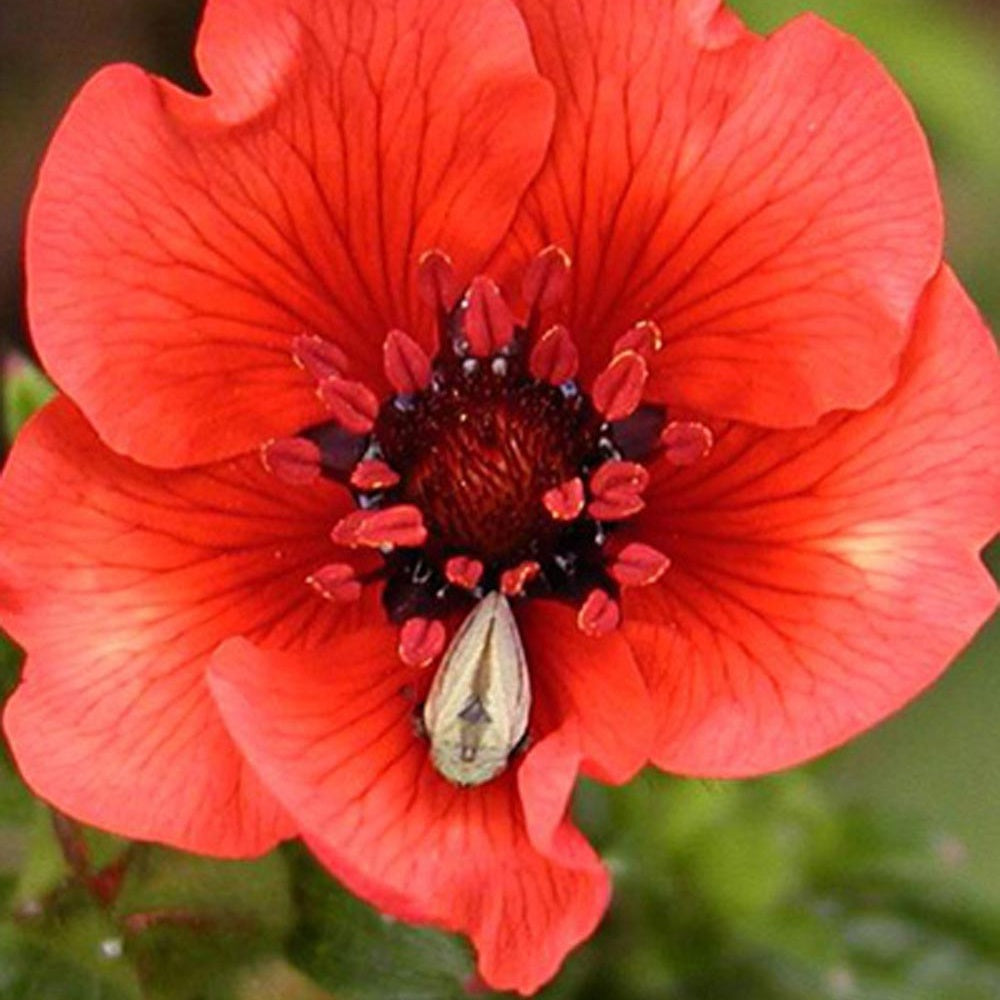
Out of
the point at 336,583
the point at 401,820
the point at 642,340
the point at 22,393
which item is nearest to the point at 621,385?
the point at 642,340

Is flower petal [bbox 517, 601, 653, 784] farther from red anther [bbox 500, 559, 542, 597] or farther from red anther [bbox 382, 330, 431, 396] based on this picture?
red anther [bbox 382, 330, 431, 396]

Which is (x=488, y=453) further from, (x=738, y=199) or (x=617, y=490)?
(x=738, y=199)

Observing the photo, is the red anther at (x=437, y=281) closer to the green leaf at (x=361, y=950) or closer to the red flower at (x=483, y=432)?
the red flower at (x=483, y=432)

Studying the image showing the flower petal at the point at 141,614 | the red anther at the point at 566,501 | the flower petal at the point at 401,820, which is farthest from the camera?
the red anther at the point at 566,501

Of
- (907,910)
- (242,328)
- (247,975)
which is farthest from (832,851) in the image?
(242,328)

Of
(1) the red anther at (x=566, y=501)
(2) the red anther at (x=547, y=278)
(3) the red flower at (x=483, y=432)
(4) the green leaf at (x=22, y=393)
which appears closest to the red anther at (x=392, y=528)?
(3) the red flower at (x=483, y=432)

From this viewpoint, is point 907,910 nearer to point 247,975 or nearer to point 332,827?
point 247,975
